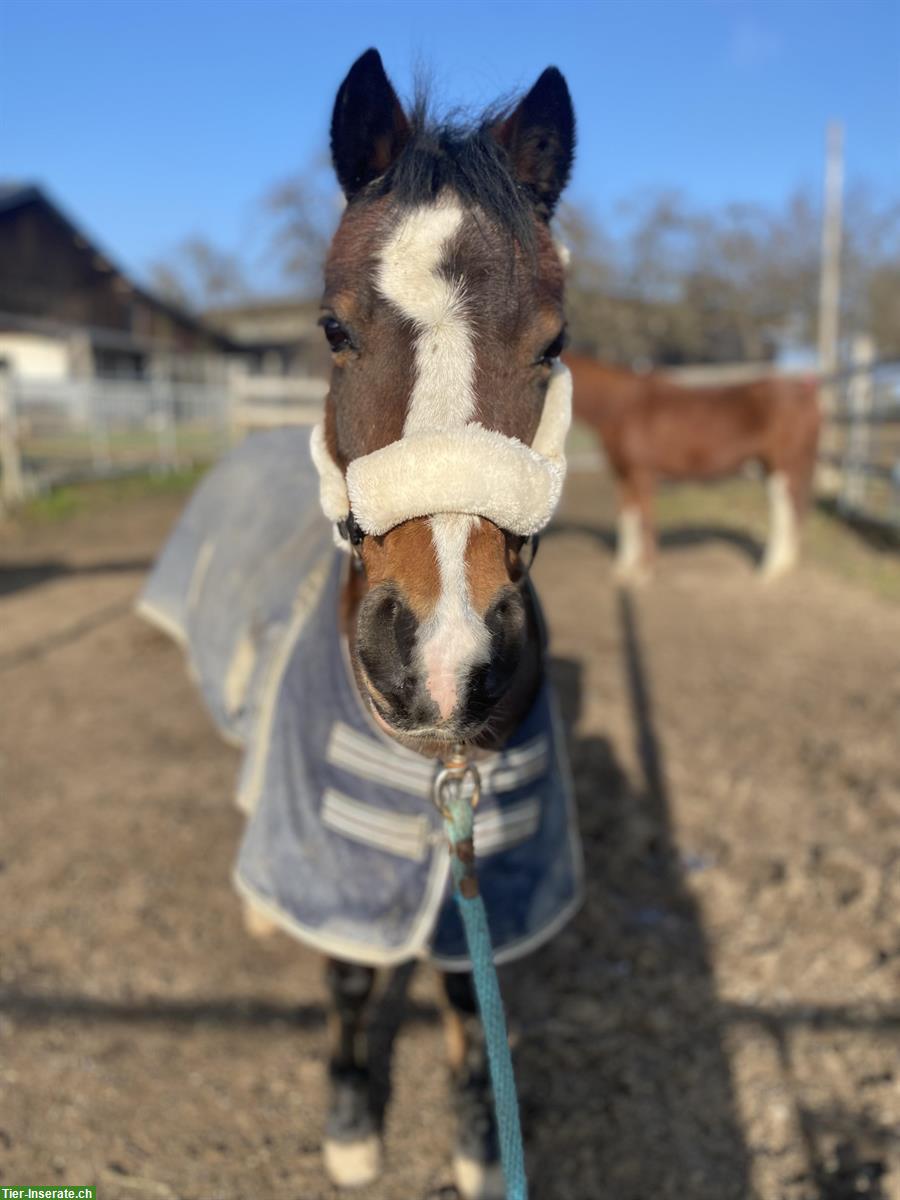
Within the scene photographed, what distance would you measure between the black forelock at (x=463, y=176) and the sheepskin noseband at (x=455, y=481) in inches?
16.1

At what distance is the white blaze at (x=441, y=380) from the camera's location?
1.21 m

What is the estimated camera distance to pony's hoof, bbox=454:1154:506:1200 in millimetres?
1954

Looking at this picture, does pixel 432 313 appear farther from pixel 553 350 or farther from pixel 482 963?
pixel 482 963

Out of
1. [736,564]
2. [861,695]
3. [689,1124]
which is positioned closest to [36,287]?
[736,564]

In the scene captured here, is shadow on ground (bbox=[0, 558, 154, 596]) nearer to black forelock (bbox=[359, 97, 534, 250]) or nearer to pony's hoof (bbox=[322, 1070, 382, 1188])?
pony's hoof (bbox=[322, 1070, 382, 1188])

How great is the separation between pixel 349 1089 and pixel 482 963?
885 millimetres

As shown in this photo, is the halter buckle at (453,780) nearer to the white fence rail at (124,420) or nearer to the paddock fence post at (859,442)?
the paddock fence post at (859,442)

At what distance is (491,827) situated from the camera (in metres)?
1.85

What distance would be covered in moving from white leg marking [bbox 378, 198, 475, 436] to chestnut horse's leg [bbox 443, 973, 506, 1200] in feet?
4.78

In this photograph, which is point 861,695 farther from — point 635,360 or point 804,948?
point 635,360

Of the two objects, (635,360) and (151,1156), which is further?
(635,360)

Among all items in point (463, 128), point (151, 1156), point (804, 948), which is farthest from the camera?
point (804, 948)

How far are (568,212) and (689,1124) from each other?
2.48 metres

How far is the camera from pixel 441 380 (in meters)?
1.33
